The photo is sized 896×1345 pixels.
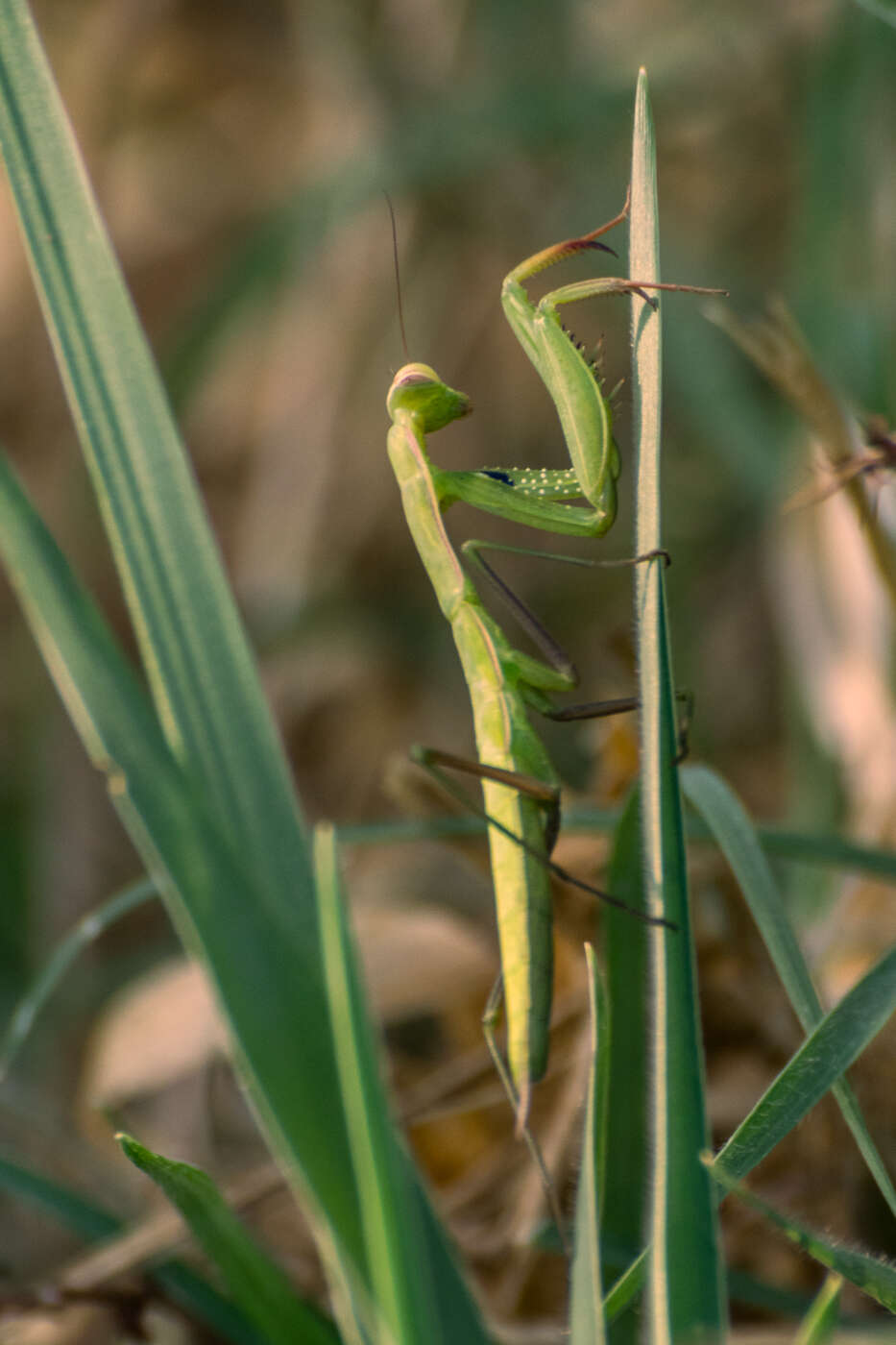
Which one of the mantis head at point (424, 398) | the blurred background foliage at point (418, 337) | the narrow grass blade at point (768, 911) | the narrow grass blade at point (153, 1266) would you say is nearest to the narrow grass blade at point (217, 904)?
the narrow grass blade at point (768, 911)

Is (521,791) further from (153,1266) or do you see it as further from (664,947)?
(153,1266)

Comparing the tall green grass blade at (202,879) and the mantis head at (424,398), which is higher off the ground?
the mantis head at (424,398)

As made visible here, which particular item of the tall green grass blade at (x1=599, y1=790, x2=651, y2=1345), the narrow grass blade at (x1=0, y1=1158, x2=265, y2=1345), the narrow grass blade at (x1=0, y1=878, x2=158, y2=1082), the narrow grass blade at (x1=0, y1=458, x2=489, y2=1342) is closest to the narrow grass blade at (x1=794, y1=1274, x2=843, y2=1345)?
the narrow grass blade at (x1=0, y1=458, x2=489, y2=1342)

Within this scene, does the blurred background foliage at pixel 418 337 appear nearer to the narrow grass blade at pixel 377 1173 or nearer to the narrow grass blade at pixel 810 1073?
the narrow grass blade at pixel 810 1073

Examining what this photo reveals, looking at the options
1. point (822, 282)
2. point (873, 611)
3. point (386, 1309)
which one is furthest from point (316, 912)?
point (822, 282)

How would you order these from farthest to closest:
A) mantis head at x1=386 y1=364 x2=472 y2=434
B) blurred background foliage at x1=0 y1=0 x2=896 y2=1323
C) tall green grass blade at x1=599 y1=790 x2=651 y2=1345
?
blurred background foliage at x1=0 y1=0 x2=896 y2=1323, mantis head at x1=386 y1=364 x2=472 y2=434, tall green grass blade at x1=599 y1=790 x2=651 y2=1345

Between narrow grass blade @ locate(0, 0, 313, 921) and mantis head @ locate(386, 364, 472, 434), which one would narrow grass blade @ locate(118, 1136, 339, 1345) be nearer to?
narrow grass blade @ locate(0, 0, 313, 921)
